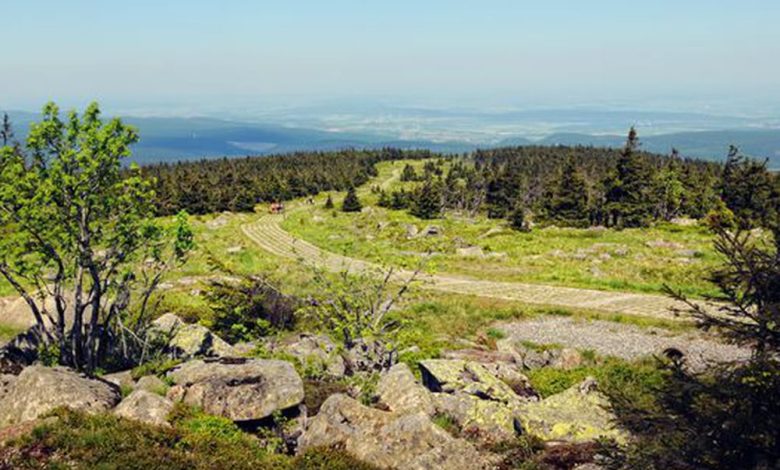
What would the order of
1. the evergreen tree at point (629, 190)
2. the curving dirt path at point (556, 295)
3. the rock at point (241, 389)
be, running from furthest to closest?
the evergreen tree at point (629, 190) → the curving dirt path at point (556, 295) → the rock at point (241, 389)

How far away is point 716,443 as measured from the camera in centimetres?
789

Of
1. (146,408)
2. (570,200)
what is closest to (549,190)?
(570,200)

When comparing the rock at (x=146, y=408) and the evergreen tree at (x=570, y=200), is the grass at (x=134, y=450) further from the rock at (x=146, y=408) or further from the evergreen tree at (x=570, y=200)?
the evergreen tree at (x=570, y=200)

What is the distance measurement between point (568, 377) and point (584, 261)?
108ft

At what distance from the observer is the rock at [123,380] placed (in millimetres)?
16916

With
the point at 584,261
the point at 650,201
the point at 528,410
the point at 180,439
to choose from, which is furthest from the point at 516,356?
the point at 650,201

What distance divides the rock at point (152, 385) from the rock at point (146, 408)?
122 centimetres

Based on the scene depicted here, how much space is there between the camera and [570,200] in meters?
79.9

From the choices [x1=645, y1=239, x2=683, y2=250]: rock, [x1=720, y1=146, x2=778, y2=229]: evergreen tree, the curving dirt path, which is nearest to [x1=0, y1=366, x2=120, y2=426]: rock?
the curving dirt path

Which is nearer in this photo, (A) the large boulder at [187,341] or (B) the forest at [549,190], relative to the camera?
(A) the large boulder at [187,341]

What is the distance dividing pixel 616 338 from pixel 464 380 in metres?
14.0

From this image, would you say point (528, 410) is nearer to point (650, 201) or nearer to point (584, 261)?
point (584, 261)

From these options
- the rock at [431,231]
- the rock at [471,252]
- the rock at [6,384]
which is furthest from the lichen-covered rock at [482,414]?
the rock at [431,231]

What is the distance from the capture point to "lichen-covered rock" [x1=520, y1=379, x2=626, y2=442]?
13.3 m
